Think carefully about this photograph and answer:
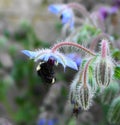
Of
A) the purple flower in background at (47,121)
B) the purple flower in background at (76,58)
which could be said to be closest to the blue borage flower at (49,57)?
the purple flower in background at (76,58)

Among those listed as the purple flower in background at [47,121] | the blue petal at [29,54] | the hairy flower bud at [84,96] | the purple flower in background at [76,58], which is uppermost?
the purple flower in background at [47,121]

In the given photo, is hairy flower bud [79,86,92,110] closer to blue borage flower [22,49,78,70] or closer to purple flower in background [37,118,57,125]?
blue borage flower [22,49,78,70]

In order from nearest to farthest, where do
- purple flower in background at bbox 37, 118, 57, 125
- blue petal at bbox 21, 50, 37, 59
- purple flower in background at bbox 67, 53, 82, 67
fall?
blue petal at bbox 21, 50, 37, 59 < purple flower in background at bbox 67, 53, 82, 67 < purple flower in background at bbox 37, 118, 57, 125

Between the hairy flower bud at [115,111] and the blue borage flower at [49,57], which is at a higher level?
the blue borage flower at [49,57]

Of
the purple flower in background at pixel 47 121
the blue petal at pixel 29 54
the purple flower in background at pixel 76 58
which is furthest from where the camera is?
the purple flower in background at pixel 47 121

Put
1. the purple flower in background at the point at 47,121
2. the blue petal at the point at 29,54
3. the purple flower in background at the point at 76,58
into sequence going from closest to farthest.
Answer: the blue petal at the point at 29,54 → the purple flower in background at the point at 76,58 → the purple flower in background at the point at 47,121

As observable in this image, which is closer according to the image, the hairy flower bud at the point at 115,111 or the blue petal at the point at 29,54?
the blue petal at the point at 29,54

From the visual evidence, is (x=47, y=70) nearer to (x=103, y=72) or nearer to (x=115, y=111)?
(x=103, y=72)

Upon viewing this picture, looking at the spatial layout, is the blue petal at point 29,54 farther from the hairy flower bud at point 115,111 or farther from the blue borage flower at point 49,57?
the hairy flower bud at point 115,111

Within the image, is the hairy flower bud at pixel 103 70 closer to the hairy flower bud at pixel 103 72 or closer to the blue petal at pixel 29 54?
the hairy flower bud at pixel 103 72

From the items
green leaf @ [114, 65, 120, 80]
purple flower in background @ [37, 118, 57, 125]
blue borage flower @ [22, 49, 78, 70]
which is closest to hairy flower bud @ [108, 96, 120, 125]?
green leaf @ [114, 65, 120, 80]

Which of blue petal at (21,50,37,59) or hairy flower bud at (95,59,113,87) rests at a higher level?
blue petal at (21,50,37,59)

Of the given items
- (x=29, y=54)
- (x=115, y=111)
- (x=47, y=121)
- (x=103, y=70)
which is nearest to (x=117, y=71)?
(x=103, y=70)
